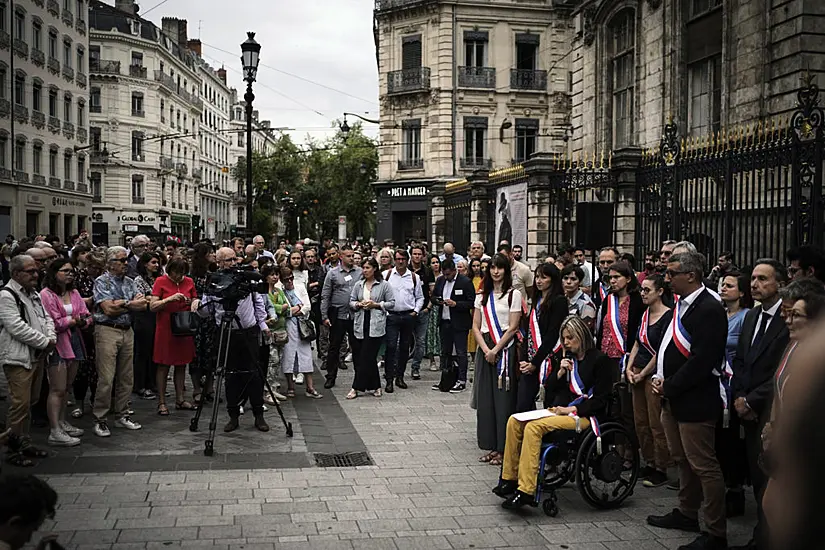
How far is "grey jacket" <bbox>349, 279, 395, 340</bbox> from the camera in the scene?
11.4 m

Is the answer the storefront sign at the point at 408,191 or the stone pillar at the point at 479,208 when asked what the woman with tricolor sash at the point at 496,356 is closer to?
the stone pillar at the point at 479,208

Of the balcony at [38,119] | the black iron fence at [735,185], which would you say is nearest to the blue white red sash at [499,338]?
the black iron fence at [735,185]

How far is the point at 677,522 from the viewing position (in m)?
6.15

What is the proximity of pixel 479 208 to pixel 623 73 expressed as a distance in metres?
5.69

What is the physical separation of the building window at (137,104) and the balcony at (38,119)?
2303 centimetres

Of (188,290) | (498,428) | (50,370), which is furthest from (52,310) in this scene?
(498,428)

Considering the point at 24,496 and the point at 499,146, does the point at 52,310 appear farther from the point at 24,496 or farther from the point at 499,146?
the point at 499,146

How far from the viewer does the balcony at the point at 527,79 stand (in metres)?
38.9

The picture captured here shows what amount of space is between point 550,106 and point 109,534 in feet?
119

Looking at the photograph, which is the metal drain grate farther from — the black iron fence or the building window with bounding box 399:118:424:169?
the building window with bounding box 399:118:424:169

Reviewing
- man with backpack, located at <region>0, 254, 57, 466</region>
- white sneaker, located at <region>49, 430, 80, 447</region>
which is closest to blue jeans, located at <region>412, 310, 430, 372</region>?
white sneaker, located at <region>49, 430, 80, 447</region>

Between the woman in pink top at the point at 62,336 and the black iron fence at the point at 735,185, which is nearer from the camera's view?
the woman in pink top at the point at 62,336

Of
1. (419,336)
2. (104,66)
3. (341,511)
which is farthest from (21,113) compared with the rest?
(341,511)

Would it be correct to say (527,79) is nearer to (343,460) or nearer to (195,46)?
(343,460)
